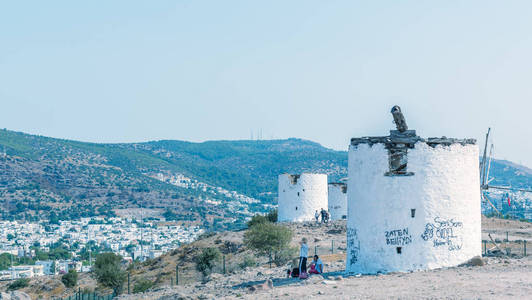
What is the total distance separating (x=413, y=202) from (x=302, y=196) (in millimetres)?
28815

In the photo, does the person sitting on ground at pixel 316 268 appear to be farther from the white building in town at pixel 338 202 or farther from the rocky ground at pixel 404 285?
the white building in town at pixel 338 202

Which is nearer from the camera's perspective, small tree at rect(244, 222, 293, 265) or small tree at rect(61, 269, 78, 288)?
small tree at rect(244, 222, 293, 265)

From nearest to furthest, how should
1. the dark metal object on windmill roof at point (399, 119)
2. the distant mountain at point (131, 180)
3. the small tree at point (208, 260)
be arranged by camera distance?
the dark metal object on windmill roof at point (399, 119) < the small tree at point (208, 260) < the distant mountain at point (131, 180)

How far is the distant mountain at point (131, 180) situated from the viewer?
12338cm

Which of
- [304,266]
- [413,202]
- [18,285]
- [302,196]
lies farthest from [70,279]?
[413,202]

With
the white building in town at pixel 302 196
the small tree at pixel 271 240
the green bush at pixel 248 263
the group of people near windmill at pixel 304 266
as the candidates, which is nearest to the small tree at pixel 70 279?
the white building in town at pixel 302 196

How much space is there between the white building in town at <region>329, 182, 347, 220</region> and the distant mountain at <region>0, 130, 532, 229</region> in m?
66.4

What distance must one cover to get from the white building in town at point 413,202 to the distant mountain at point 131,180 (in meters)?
96.7

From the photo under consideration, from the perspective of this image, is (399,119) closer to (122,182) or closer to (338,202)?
(338,202)

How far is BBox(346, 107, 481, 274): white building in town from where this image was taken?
17453mm

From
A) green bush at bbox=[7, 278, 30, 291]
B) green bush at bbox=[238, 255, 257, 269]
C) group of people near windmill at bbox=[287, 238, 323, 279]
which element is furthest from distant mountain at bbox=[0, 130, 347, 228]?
group of people near windmill at bbox=[287, 238, 323, 279]

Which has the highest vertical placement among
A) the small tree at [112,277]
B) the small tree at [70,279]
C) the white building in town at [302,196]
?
the white building in town at [302,196]

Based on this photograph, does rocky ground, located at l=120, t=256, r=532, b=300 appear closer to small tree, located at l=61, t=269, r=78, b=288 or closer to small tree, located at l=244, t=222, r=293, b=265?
small tree, located at l=244, t=222, r=293, b=265

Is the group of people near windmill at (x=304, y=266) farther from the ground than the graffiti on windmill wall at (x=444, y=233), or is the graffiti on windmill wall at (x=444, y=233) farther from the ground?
the graffiti on windmill wall at (x=444, y=233)
